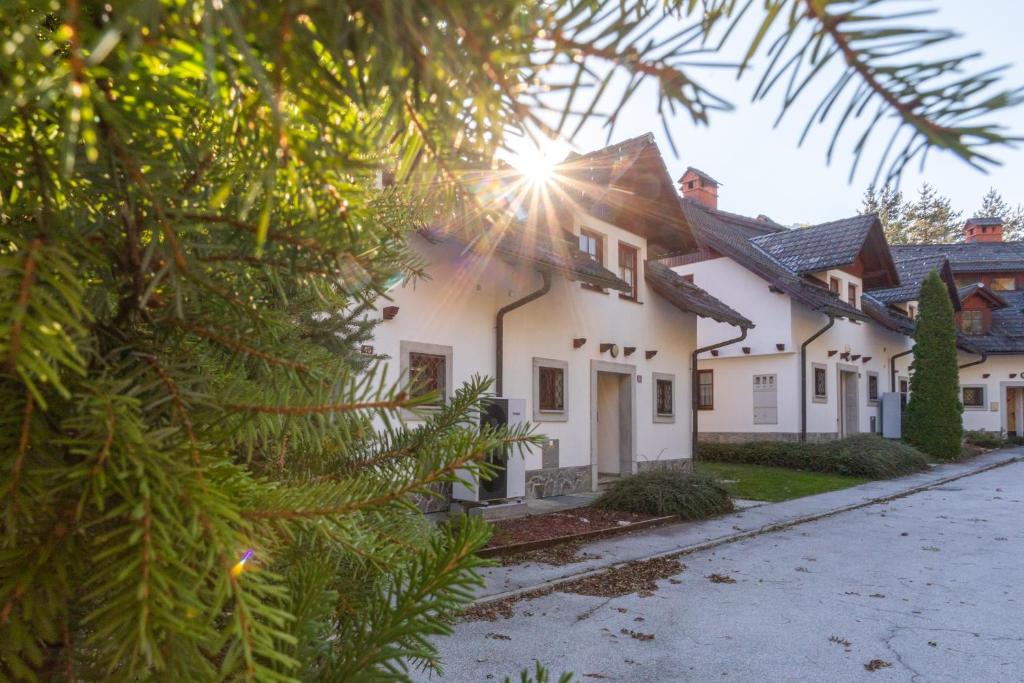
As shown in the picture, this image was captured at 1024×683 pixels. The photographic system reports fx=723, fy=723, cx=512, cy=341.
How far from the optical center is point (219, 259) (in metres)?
0.69

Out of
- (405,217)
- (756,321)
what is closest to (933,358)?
(756,321)

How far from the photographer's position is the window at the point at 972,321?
35.2m

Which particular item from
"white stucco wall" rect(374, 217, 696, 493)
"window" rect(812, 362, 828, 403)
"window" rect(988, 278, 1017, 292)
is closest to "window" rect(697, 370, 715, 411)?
"window" rect(812, 362, 828, 403)

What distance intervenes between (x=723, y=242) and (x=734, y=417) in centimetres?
535

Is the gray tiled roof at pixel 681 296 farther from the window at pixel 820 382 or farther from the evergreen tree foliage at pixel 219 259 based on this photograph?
the evergreen tree foliage at pixel 219 259

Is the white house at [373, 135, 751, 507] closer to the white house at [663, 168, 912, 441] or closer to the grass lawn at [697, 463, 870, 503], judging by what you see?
the grass lawn at [697, 463, 870, 503]

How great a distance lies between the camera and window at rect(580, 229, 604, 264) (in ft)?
46.4

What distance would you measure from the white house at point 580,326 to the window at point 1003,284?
1201 inches

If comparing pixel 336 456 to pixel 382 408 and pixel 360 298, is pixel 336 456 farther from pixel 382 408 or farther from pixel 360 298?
pixel 382 408

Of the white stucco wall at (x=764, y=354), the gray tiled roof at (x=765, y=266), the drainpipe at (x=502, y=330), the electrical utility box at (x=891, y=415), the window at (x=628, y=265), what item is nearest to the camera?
the drainpipe at (x=502, y=330)

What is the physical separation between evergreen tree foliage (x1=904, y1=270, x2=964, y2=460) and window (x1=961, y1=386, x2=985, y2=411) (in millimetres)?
11180

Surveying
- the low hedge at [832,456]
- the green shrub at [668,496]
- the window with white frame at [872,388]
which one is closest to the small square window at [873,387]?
the window with white frame at [872,388]

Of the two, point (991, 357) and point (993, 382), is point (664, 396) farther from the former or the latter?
point (993, 382)

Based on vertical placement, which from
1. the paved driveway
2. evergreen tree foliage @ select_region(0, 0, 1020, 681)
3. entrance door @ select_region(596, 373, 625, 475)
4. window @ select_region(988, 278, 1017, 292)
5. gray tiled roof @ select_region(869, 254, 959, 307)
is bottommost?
the paved driveway
